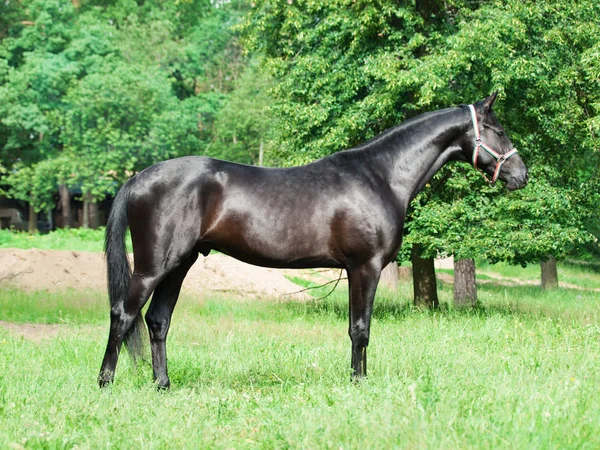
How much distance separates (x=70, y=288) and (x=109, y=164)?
706 inches

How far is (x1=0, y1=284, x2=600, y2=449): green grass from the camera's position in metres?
4.23

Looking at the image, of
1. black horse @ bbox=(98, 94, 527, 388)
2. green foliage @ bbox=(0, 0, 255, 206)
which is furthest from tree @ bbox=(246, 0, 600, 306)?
green foliage @ bbox=(0, 0, 255, 206)

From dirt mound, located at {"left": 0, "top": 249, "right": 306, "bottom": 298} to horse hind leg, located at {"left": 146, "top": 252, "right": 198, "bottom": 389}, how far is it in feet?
29.7

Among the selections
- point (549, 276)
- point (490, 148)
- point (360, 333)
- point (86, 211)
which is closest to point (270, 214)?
point (360, 333)

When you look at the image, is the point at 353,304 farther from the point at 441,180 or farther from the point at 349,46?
the point at 349,46

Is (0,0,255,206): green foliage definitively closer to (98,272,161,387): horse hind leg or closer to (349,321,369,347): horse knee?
(98,272,161,387): horse hind leg

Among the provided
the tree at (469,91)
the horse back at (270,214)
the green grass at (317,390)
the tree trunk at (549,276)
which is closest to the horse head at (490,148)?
the horse back at (270,214)

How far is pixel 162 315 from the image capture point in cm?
649

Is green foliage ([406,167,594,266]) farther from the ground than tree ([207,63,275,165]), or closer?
closer

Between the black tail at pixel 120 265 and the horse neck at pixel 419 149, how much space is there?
95.3 inches

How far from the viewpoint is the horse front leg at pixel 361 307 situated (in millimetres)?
6055

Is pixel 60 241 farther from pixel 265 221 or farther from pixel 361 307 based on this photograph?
pixel 361 307

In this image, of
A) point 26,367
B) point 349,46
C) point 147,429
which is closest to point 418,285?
point 349,46

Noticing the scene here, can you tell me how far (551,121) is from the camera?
35.7ft
